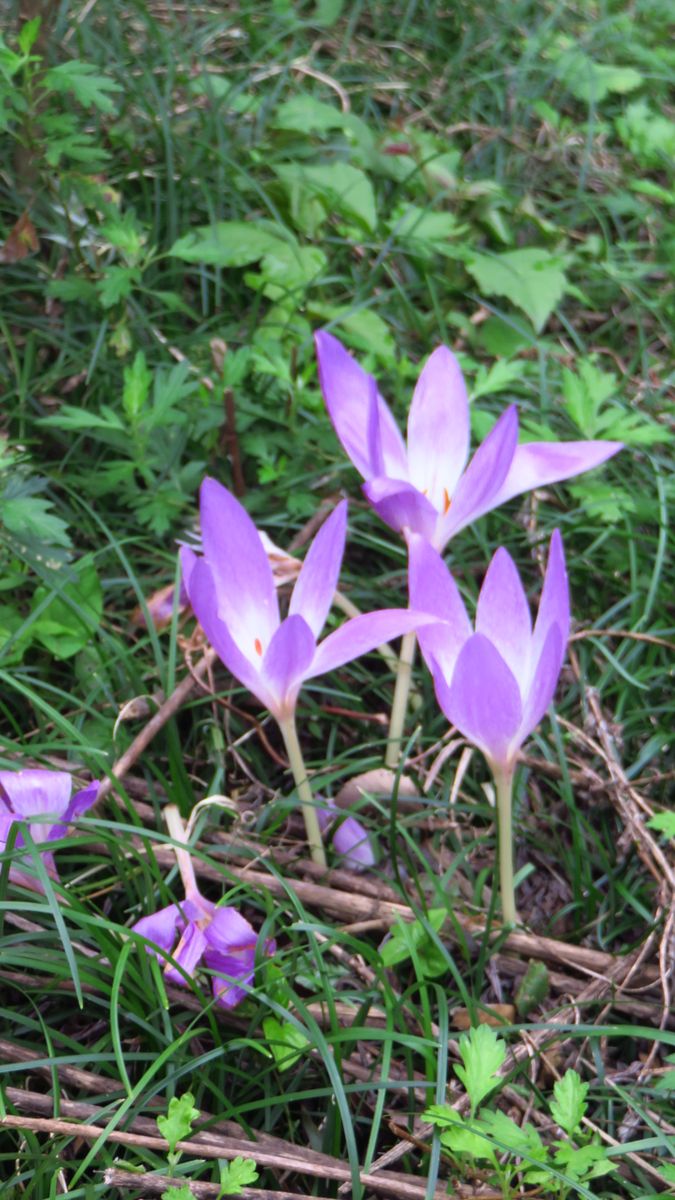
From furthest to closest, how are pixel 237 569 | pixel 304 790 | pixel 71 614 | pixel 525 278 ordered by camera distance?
1. pixel 525 278
2. pixel 71 614
3. pixel 304 790
4. pixel 237 569

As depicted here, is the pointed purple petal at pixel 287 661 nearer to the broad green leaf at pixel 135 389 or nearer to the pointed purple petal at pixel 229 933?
the pointed purple petal at pixel 229 933

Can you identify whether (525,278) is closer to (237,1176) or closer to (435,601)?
(435,601)

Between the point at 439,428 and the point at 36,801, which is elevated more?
the point at 439,428

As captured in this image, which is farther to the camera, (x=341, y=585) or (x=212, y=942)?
(x=341, y=585)

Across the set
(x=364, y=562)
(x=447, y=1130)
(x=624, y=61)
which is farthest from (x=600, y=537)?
(x=624, y=61)

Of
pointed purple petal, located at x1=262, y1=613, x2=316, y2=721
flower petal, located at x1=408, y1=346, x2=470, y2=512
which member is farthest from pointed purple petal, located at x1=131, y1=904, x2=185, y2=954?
flower petal, located at x1=408, y1=346, x2=470, y2=512

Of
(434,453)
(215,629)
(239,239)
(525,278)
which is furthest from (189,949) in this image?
(525,278)

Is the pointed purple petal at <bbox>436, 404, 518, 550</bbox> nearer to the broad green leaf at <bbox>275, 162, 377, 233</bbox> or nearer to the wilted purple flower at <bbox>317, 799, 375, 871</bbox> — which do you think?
the wilted purple flower at <bbox>317, 799, 375, 871</bbox>
